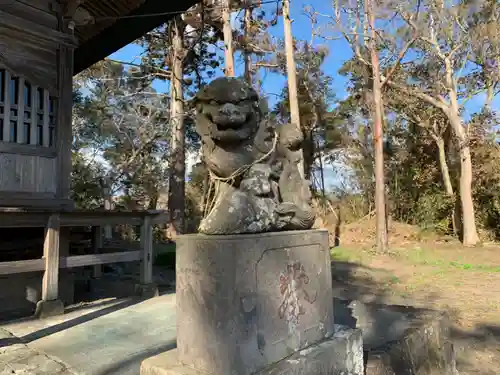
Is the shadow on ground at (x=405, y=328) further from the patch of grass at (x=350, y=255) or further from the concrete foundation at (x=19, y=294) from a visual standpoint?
the patch of grass at (x=350, y=255)

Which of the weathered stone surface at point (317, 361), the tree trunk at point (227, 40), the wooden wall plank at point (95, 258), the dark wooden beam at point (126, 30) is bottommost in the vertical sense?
the weathered stone surface at point (317, 361)

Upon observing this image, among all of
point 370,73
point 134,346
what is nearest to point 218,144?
point 134,346

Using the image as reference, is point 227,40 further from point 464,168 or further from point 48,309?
point 464,168

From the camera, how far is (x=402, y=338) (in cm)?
356

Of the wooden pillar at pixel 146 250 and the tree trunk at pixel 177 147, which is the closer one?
the wooden pillar at pixel 146 250

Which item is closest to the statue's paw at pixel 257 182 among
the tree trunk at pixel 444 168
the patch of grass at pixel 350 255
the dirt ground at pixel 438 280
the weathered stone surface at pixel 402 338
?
the weathered stone surface at pixel 402 338

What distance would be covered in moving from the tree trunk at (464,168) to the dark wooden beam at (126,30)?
11414mm

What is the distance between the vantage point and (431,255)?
12.3 metres

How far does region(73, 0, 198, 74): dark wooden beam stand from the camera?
24.4ft

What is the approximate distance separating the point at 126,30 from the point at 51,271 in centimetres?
514

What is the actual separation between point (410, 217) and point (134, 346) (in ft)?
52.3

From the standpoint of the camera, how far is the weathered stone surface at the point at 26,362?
333 centimetres

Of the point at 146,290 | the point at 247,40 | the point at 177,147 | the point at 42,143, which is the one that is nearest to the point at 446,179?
the point at 247,40

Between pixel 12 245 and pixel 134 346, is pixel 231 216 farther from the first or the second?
pixel 12 245
